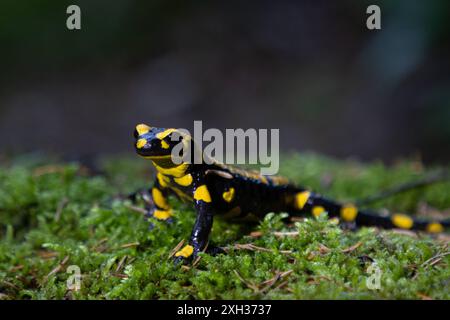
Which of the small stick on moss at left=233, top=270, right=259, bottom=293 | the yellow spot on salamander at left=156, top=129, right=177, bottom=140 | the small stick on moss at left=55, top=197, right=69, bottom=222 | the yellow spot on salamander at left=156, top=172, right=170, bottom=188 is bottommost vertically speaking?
the small stick on moss at left=233, top=270, right=259, bottom=293

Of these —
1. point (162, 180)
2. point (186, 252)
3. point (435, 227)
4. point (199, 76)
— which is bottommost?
point (435, 227)

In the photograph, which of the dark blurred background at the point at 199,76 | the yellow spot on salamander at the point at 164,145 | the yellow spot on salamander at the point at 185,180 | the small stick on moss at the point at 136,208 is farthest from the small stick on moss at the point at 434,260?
the dark blurred background at the point at 199,76

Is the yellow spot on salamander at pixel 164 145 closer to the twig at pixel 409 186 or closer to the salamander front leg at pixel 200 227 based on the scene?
the salamander front leg at pixel 200 227

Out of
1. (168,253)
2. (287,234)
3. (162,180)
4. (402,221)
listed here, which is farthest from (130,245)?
(402,221)

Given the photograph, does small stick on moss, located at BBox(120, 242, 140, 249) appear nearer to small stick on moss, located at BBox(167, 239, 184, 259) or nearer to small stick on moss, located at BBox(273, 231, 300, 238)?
small stick on moss, located at BBox(167, 239, 184, 259)

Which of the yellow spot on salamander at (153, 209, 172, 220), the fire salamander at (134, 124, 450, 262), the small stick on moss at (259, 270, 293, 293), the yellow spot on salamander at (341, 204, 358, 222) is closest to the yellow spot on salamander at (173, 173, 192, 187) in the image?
the fire salamander at (134, 124, 450, 262)

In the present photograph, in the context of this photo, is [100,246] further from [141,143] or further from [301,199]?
[301,199]
